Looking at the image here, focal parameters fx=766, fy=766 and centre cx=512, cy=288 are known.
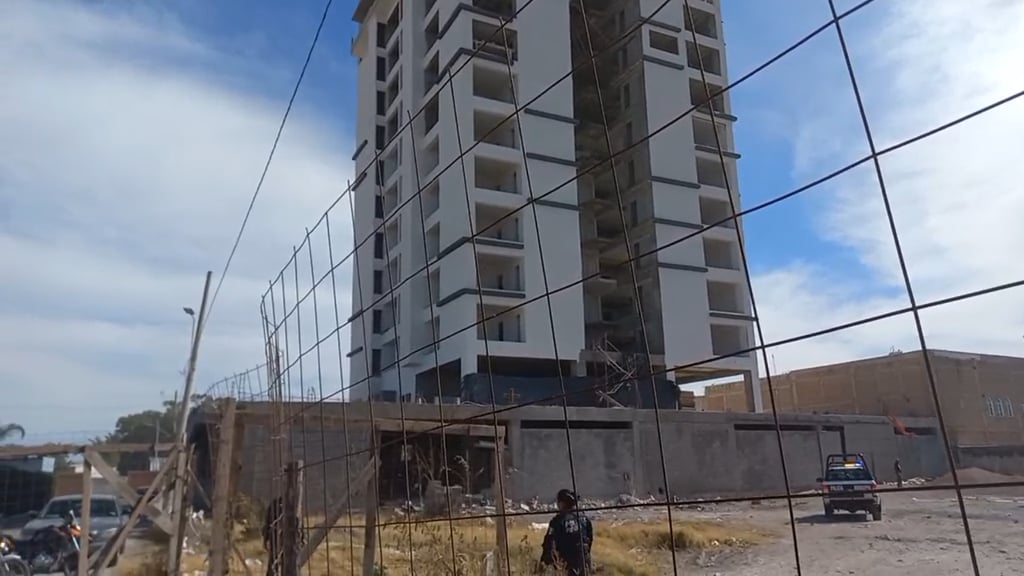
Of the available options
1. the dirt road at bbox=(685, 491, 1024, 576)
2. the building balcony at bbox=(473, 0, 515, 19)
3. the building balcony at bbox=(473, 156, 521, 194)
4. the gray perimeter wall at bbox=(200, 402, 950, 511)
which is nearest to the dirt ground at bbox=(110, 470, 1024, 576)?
the dirt road at bbox=(685, 491, 1024, 576)

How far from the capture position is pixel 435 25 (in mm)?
31141

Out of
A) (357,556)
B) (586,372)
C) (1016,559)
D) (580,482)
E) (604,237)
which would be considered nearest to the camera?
(357,556)

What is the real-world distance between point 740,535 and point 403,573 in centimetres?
926

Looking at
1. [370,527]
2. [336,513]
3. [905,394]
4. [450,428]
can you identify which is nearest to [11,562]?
[450,428]

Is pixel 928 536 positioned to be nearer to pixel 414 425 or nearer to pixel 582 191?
pixel 414 425

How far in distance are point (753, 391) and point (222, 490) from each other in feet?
84.8

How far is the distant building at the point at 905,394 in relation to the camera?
723 centimetres

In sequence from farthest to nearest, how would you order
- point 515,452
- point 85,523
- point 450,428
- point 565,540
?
point 515,452 < point 85,523 < point 450,428 < point 565,540

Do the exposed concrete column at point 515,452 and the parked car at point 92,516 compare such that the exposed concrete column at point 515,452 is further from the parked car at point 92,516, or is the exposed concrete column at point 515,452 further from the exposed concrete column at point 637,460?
the parked car at point 92,516

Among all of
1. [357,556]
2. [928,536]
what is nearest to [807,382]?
[928,536]

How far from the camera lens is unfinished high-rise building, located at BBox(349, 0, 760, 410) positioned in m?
26.5

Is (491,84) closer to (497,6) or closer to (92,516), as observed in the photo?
(497,6)

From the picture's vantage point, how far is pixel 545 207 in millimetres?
27812

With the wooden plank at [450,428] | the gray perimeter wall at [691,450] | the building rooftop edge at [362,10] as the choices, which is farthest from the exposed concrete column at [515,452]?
the building rooftop edge at [362,10]
